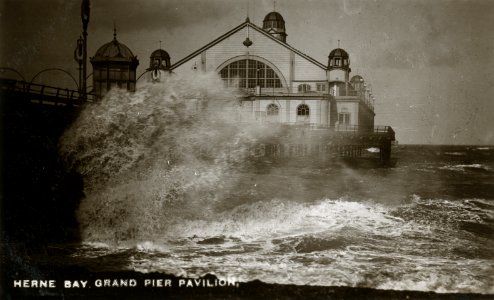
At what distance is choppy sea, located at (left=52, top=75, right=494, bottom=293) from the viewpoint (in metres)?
9.39

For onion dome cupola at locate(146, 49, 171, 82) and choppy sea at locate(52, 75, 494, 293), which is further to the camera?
onion dome cupola at locate(146, 49, 171, 82)

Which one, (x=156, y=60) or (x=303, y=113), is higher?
(x=156, y=60)

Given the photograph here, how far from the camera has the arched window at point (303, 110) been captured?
81.4ft

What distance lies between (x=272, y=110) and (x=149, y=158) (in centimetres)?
1127

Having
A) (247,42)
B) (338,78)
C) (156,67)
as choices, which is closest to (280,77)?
(247,42)

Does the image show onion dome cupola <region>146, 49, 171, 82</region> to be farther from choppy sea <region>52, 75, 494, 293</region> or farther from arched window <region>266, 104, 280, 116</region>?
arched window <region>266, 104, 280, 116</region>

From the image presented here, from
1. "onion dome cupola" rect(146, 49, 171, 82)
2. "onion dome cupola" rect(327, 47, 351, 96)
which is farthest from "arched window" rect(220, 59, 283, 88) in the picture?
"onion dome cupola" rect(146, 49, 171, 82)

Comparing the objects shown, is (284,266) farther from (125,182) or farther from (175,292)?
(125,182)

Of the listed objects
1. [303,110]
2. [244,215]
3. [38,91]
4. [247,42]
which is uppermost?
[247,42]

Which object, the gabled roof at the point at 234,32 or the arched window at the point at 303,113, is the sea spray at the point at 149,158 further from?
the arched window at the point at 303,113

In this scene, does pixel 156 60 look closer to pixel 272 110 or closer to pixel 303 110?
pixel 272 110

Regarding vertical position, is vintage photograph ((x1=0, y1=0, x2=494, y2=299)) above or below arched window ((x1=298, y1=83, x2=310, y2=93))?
below

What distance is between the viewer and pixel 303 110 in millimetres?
25031

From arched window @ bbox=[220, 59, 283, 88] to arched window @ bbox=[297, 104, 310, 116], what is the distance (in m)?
2.08
